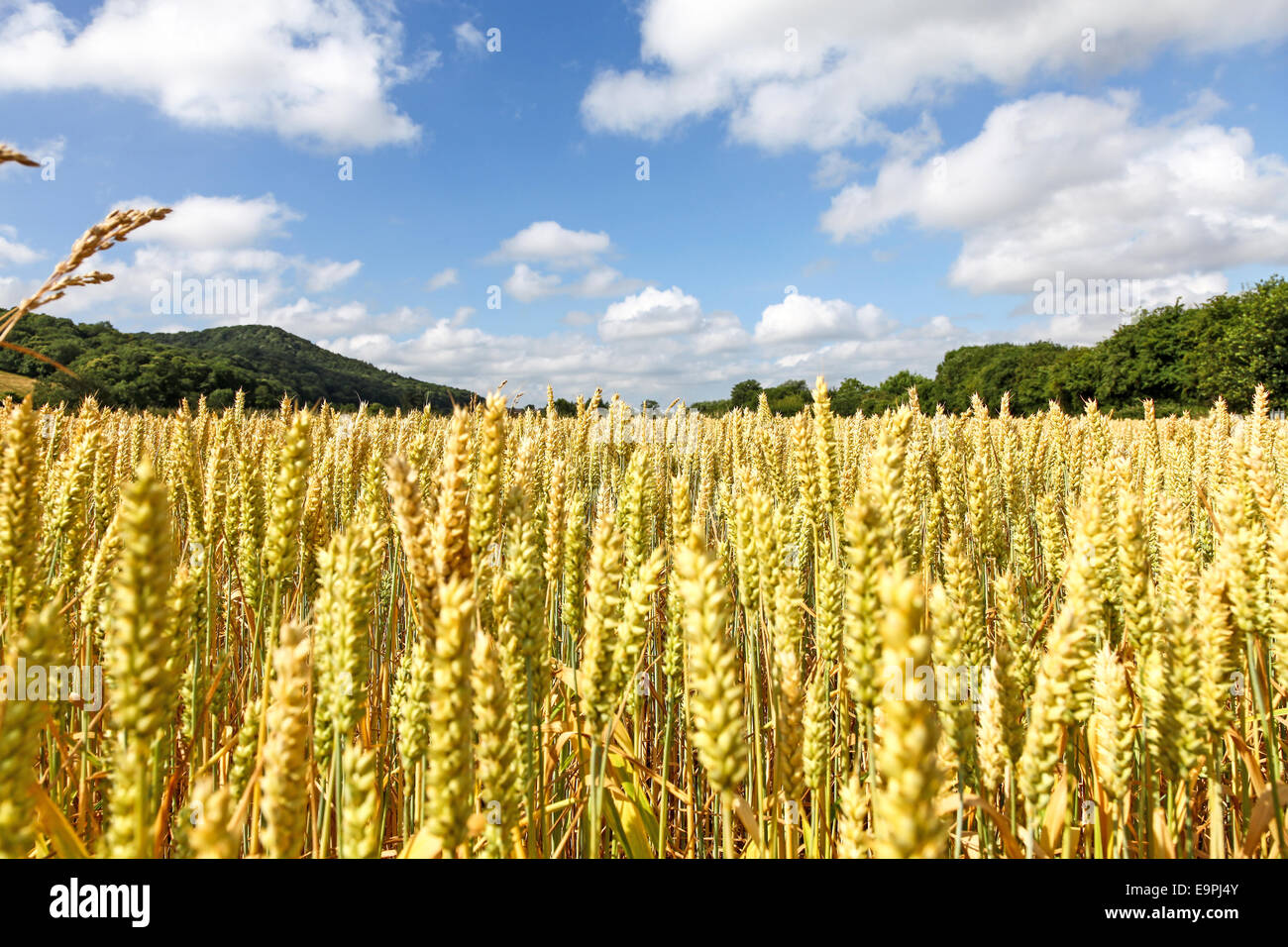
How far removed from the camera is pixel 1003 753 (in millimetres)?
1362

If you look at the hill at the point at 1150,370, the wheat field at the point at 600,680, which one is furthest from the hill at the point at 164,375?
the hill at the point at 1150,370

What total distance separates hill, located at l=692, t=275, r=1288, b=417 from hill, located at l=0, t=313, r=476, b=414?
19.0 meters

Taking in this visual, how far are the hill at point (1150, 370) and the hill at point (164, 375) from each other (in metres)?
19.0

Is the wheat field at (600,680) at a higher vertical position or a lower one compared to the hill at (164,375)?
lower

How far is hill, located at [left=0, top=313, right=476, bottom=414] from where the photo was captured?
1938 centimetres

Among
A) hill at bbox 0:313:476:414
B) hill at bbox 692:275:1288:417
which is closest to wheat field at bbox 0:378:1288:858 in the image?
hill at bbox 0:313:476:414

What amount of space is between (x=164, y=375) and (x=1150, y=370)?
6112 centimetres

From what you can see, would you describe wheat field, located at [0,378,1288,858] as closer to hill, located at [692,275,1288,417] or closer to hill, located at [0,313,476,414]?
hill, located at [0,313,476,414]

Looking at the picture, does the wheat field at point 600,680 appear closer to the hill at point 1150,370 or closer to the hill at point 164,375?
the hill at point 164,375

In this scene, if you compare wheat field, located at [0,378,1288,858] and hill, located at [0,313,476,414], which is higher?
hill, located at [0,313,476,414]

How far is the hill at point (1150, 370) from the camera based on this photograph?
34062 millimetres

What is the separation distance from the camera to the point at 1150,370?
4447 centimetres
